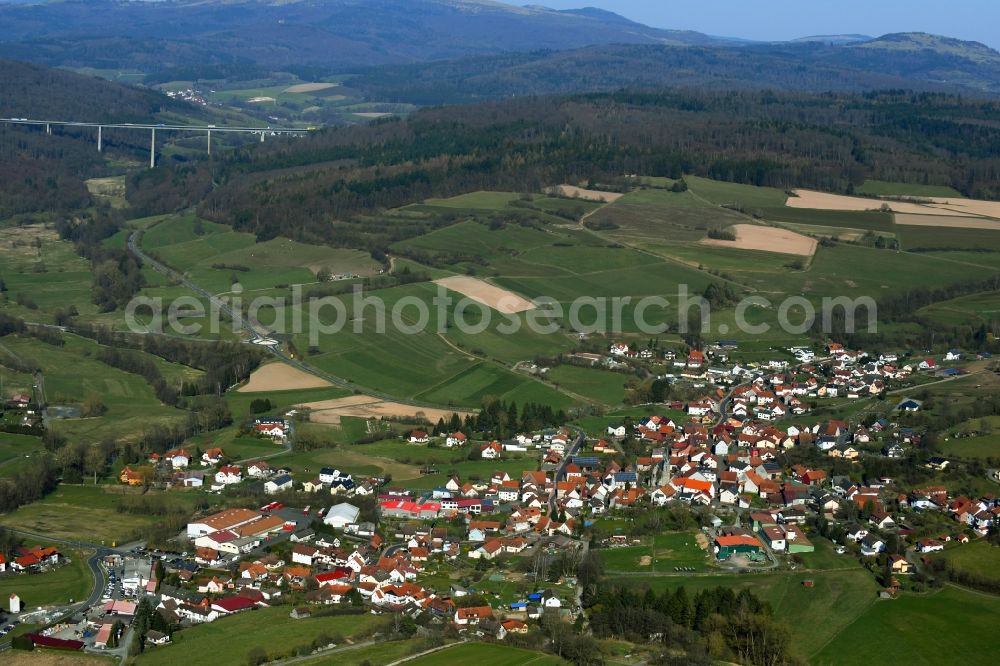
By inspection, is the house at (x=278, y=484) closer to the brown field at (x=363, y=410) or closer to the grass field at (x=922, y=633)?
the brown field at (x=363, y=410)

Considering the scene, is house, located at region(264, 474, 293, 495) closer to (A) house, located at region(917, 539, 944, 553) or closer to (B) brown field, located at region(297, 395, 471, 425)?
(B) brown field, located at region(297, 395, 471, 425)

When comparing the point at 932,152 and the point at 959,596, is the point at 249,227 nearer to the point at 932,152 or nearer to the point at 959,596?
the point at 932,152

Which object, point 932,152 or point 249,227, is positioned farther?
point 932,152

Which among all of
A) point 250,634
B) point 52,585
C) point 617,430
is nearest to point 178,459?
point 52,585

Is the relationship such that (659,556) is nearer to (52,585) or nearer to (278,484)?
(278,484)

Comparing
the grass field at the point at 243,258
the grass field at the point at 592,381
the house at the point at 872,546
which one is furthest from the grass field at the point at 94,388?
the house at the point at 872,546

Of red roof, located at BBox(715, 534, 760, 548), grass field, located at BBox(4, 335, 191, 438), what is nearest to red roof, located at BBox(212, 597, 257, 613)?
red roof, located at BBox(715, 534, 760, 548)

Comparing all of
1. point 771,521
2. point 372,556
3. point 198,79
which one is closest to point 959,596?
point 771,521
